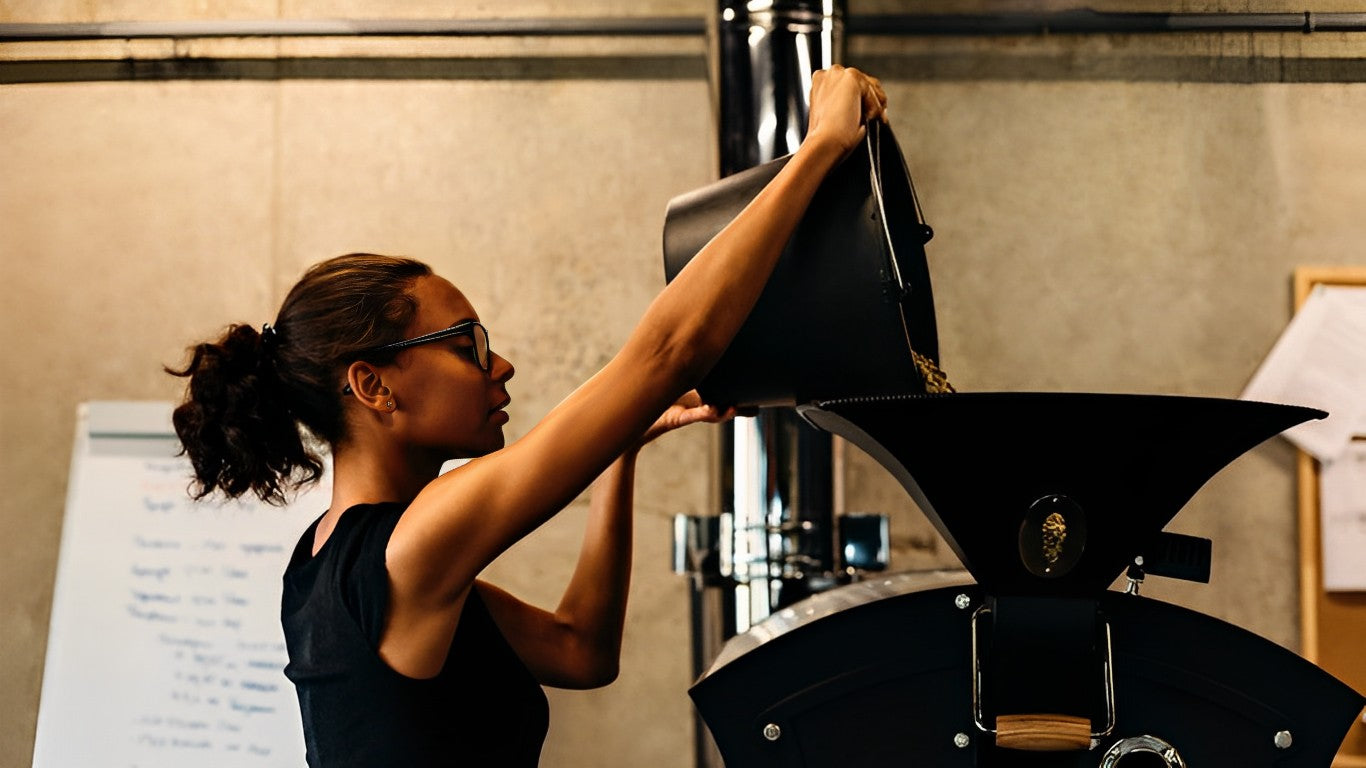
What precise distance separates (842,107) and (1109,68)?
1821 mm

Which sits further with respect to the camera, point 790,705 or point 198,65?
point 198,65

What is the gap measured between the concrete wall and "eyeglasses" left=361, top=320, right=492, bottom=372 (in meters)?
1.34

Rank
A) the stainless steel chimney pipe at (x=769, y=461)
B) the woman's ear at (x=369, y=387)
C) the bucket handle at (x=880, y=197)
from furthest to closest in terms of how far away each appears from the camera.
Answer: the stainless steel chimney pipe at (x=769, y=461) → the woman's ear at (x=369, y=387) → the bucket handle at (x=880, y=197)

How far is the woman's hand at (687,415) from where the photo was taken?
4.79 ft

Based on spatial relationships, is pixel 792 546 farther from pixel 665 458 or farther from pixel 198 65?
pixel 198 65

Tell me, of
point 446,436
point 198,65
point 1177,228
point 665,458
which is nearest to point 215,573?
point 665,458

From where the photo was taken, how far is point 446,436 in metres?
1.41

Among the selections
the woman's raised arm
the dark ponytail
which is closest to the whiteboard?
the dark ponytail

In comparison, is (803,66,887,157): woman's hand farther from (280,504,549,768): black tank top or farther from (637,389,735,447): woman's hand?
(280,504,549,768): black tank top

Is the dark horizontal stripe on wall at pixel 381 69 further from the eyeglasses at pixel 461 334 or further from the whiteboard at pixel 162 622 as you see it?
the eyeglasses at pixel 461 334

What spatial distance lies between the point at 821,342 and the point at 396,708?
56 centimetres

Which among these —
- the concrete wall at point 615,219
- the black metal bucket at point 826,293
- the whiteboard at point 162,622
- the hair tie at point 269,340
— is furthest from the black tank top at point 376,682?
the concrete wall at point 615,219

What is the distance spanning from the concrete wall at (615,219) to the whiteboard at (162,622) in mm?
284

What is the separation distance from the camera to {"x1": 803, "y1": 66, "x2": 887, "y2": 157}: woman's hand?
120 centimetres
